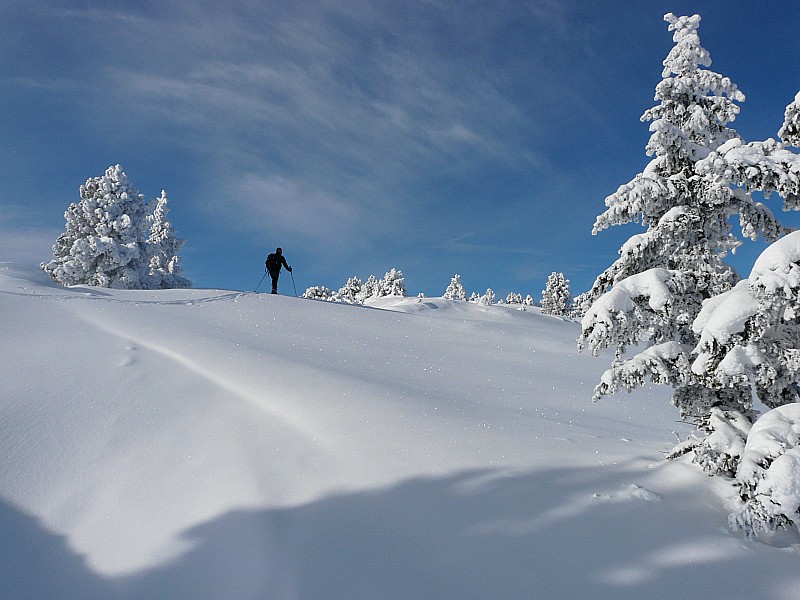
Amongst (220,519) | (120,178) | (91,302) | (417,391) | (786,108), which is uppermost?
(120,178)

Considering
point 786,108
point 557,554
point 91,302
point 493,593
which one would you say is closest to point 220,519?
point 493,593

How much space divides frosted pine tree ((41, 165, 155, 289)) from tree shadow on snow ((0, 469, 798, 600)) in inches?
1186

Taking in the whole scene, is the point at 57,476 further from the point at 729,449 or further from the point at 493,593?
Answer: the point at 729,449

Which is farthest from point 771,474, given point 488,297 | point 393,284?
point 488,297

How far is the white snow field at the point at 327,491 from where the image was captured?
12.7 feet

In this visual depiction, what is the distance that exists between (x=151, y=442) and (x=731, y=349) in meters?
6.65

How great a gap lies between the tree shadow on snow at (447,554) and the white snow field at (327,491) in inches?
0.7

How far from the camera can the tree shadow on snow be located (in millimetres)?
3732

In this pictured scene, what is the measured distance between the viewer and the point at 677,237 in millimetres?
5824

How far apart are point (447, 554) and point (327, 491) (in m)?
1.50

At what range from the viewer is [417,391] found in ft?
28.6

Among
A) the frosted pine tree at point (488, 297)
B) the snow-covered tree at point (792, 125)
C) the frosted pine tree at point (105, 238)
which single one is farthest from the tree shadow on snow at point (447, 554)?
the frosted pine tree at point (488, 297)

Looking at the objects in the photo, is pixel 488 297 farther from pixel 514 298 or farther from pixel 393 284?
pixel 393 284

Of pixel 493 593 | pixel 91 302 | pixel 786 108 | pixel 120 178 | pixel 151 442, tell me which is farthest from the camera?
pixel 120 178
